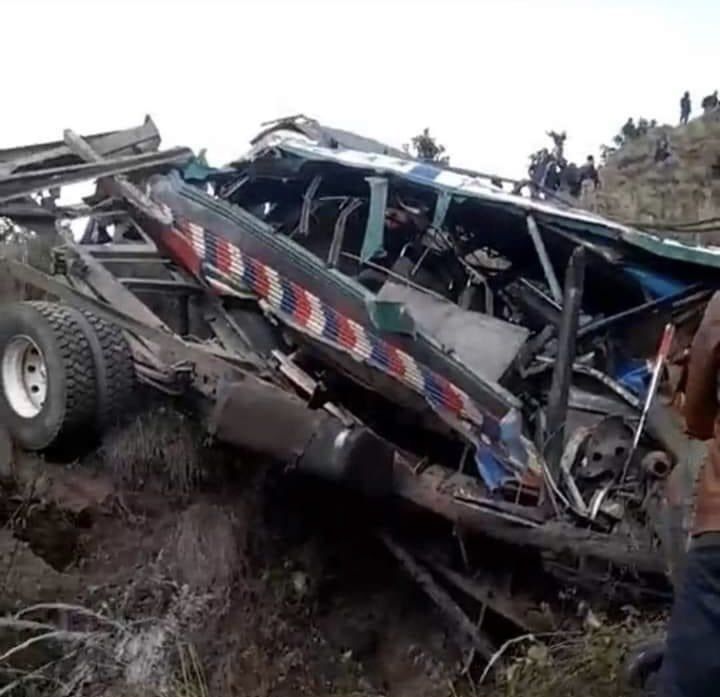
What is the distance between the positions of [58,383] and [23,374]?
52cm

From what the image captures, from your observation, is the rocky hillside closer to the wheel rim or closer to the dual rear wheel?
the dual rear wheel

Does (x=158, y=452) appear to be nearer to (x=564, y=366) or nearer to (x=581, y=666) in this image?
(x=564, y=366)

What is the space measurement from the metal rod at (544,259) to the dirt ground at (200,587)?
4.46 ft

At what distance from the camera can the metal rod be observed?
5.66 meters

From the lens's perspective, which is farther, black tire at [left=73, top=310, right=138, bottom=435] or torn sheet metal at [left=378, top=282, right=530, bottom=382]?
black tire at [left=73, top=310, right=138, bottom=435]

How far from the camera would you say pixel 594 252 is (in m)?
5.61

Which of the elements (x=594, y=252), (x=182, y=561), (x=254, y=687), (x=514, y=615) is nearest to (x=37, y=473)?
(x=182, y=561)

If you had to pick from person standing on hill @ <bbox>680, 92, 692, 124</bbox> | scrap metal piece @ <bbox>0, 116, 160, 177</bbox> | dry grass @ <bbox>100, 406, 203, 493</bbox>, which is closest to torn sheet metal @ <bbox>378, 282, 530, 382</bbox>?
dry grass @ <bbox>100, 406, 203, 493</bbox>

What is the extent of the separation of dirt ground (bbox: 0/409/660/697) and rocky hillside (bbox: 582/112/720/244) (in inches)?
222

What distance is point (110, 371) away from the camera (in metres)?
6.35

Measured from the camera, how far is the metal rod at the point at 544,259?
18.6 feet

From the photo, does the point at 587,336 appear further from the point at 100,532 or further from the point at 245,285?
the point at 100,532

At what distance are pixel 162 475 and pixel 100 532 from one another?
0.50 metres

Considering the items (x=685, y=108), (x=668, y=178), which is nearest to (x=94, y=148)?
(x=668, y=178)
